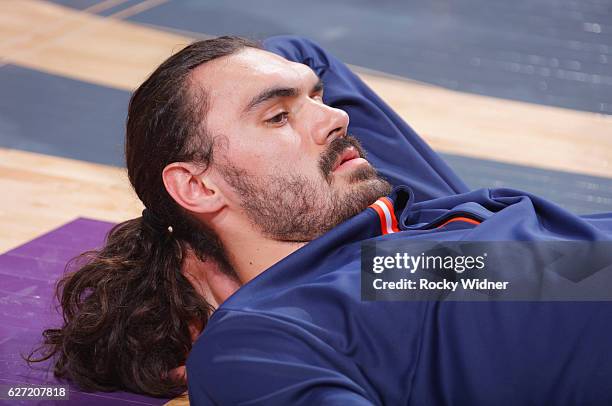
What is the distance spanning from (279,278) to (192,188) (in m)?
0.34

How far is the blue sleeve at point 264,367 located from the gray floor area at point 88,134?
185 centimetres

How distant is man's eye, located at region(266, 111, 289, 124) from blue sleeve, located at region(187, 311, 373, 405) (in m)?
0.49

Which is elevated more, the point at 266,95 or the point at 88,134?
the point at 266,95

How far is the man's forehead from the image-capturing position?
2.15 meters

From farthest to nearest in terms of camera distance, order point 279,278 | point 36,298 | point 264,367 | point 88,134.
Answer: point 88,134, point 36,298, point 279,278, point 264,367

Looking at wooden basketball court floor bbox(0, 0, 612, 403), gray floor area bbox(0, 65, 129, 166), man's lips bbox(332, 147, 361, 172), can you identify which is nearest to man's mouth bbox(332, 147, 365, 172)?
man's lips bbox(332, 147, 361, 172)

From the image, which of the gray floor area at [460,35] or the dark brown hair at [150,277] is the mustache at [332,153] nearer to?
the dark brown hair at [150,277]

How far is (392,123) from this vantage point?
264cm

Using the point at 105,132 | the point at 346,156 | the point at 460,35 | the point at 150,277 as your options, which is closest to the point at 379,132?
the point at 346,156

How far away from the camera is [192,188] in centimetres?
215

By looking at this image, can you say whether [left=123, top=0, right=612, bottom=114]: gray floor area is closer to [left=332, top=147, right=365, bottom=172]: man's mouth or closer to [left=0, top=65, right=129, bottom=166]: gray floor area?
[left=0, top=65, right=129, bottom=166]: gray floor area

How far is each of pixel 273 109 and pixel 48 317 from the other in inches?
31.1

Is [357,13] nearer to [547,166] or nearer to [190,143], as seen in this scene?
[547,166]

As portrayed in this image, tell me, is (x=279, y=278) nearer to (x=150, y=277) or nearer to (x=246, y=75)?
(x=150, y=277)
